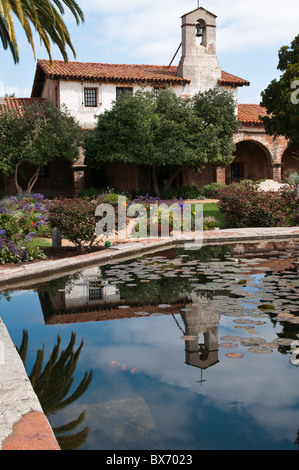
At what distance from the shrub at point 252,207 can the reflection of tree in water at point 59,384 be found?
922cm

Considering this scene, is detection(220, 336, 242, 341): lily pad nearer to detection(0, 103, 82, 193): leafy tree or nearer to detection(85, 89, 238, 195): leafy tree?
detection(85, 89, 238, 195): leafy tree

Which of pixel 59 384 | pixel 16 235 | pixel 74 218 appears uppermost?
pixel 74 218

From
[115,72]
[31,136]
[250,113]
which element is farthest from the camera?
[250,113]

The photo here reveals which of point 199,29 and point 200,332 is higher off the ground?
point 199,29

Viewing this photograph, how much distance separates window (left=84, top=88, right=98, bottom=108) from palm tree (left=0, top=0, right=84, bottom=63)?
12377 millimetres

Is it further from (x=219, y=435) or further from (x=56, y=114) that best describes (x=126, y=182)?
(x=219, y=435)

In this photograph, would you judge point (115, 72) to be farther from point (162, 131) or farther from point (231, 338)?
point (231, 338)

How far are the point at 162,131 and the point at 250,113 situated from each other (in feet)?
28.2

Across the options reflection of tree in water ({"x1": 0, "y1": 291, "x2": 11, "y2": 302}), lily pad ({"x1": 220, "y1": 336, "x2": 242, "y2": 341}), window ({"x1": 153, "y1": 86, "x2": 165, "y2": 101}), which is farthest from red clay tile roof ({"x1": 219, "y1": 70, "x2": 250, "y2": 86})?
lily pad ({"x1": 220, "y1": 336, "x2": 242, "y2": 341})

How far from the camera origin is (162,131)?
75.6ft

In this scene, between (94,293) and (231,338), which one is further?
(94,293)

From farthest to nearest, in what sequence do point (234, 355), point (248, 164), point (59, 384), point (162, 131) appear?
point (248, 164), point (162, 131), point (234, 355), point (59, 384)

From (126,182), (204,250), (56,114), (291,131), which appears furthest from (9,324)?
(126,182)

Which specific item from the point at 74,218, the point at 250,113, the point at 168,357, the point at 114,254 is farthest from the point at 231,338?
the point at 250,113
